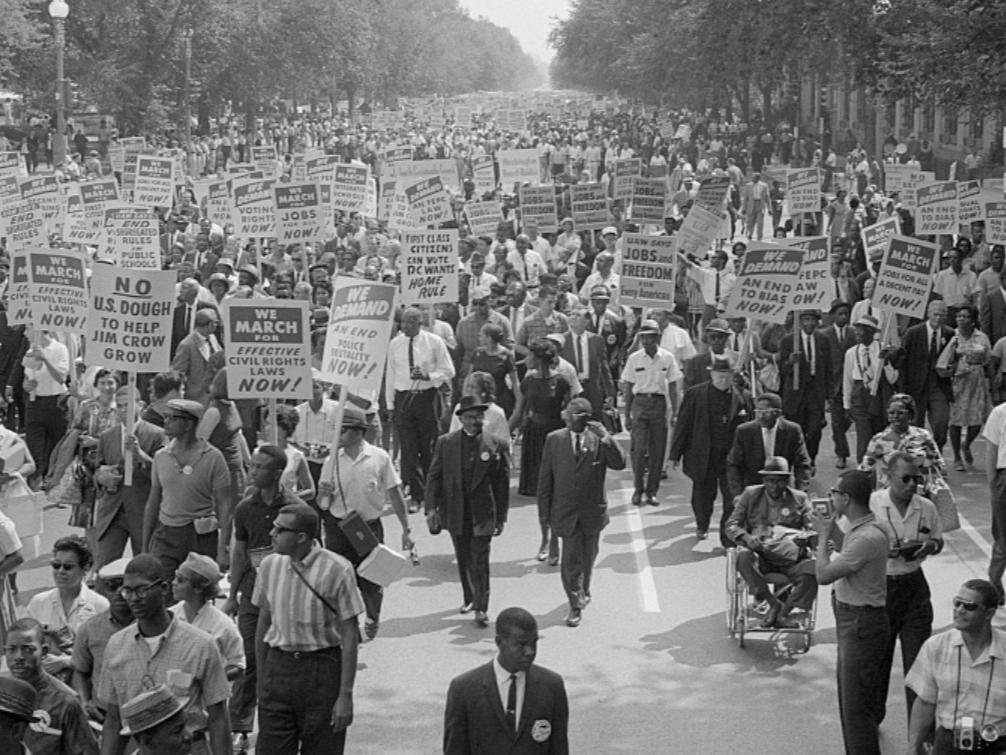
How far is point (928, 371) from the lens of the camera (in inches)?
691

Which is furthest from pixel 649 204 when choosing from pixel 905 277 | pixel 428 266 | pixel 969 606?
pixel 969 606

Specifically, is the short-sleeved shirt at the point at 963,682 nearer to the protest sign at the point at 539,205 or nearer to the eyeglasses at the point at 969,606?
the eyeglasses at the point at 969,606

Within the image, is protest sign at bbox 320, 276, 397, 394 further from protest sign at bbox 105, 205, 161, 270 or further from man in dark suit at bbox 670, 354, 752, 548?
protest sign at bbox 105, 205, 161, 270

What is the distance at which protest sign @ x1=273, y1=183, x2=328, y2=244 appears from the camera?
22.1 metres

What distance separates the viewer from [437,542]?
1499cm

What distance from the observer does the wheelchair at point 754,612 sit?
11.7 meters

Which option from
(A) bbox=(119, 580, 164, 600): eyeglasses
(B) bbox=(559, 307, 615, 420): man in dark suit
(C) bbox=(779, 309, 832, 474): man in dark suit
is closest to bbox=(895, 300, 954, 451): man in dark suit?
(C) bbox=(779, 309, 832, 474): man in dark suit

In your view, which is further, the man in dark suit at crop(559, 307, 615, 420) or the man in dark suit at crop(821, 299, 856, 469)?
the man in dark suit at crop(821, 299, 856, 469)

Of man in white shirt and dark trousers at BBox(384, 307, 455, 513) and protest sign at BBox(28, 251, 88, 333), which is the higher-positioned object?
protest sign at BBox(28, 251, 88, 333)

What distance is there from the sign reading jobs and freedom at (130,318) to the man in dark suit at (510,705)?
644cm

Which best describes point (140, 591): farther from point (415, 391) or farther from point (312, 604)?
point (415, 391)

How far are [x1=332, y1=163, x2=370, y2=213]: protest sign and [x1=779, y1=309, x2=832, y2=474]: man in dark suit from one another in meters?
11.1

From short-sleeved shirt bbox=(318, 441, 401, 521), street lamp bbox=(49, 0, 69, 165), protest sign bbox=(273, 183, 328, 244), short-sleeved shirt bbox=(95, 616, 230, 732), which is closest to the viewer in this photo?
short-sleeved shirt bbox=(95, 616, 230, 732)

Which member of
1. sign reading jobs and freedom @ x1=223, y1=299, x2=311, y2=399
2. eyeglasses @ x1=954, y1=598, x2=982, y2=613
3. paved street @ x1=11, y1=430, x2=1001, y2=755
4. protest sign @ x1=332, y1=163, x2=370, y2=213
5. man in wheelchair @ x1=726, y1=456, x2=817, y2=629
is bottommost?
paved street @ x1=11, y1=430, x2=1001, y2=755
